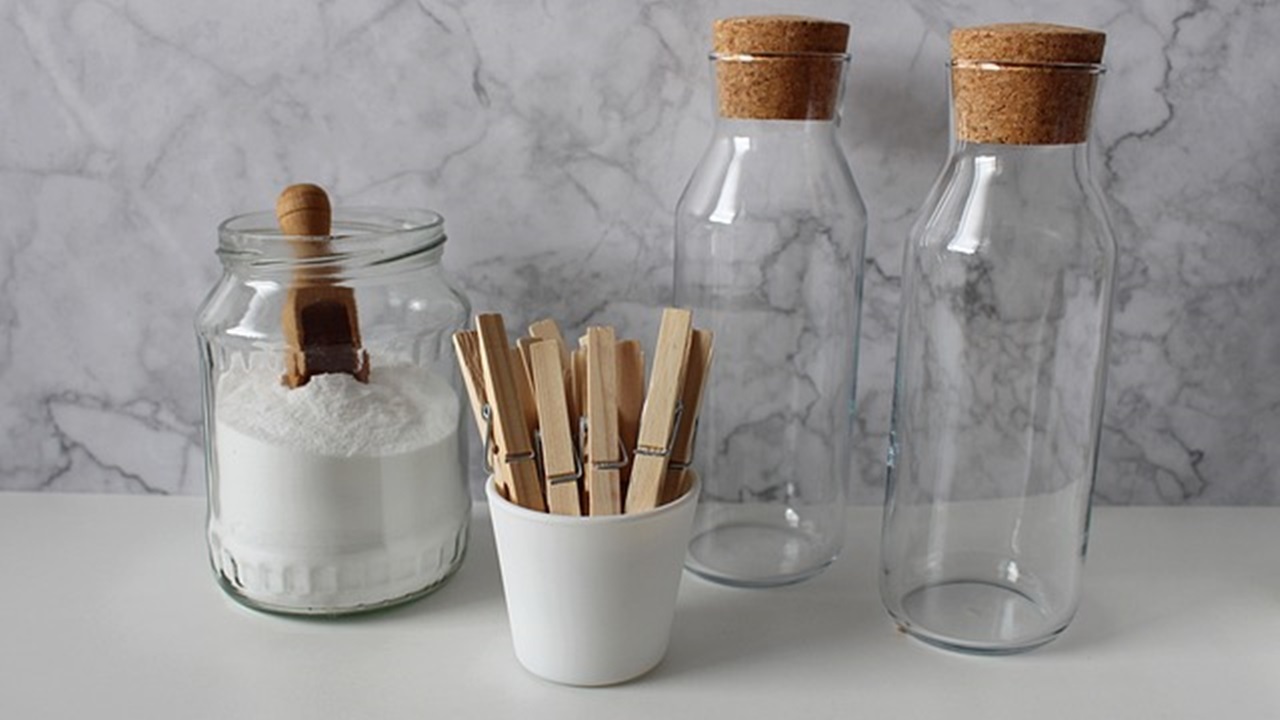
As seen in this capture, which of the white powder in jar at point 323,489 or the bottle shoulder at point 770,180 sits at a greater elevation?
the bottle shoulder at point 770,180

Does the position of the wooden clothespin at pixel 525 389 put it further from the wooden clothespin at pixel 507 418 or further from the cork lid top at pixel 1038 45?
the cork lid top at pixel 1038 45

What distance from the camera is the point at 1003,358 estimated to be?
0.81 meters

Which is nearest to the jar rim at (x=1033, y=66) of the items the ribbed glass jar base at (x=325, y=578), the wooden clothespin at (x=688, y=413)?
the wooden clothespin at (x=688, y=413)

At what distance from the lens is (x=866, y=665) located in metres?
0.71

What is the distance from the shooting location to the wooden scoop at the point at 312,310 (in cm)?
75

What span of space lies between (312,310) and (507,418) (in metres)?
0.16

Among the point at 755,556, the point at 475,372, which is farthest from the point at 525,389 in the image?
the point at 755,556

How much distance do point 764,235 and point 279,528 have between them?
14.4 inches

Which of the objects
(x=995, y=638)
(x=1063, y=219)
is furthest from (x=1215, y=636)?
(x=1063, y=219)

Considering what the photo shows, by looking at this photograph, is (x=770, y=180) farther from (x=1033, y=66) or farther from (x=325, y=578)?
(x=325, y=578)

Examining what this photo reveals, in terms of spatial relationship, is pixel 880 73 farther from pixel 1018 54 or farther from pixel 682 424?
pixel 682 424

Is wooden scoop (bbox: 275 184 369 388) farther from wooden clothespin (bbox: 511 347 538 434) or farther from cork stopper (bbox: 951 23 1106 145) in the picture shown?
cork stopper (bbox: 951 23 1106 145)

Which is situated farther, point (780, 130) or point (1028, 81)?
point (780, 130)

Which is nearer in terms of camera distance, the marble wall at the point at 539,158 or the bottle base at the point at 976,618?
the bottle base at the point at 976,618
